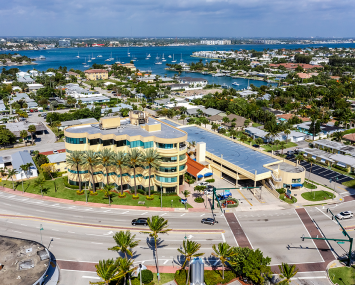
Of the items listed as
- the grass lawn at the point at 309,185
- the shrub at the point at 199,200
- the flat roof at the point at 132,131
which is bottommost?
the shrub at the point at 199,200

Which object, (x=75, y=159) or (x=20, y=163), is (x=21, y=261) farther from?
(x=20, y=163)

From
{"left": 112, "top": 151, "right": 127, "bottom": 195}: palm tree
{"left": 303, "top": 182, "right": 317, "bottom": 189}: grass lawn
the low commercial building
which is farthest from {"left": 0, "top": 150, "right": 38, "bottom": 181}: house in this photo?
{"left": 303, "top": 182, "right": 317, "bottom": 189}: grass lawn

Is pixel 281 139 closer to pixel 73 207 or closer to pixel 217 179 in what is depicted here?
pixel 217 179

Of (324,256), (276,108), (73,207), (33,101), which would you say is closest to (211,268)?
(324,256)

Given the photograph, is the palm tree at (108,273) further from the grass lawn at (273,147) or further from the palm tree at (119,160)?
the grass lawn at (273,147)

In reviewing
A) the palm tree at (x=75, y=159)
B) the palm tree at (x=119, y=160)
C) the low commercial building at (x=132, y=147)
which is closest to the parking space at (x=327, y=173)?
the low commercial building at (x=132, y=147)

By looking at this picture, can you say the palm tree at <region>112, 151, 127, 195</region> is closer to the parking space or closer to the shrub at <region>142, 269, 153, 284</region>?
the shrub at <region>142, 269, 153, 284</region>

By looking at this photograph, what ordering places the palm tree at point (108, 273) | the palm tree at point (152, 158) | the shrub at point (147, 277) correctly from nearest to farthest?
the palm tree at point (108, 273), the shrub at point (147, 277), the palm tree at point (152, 158)
